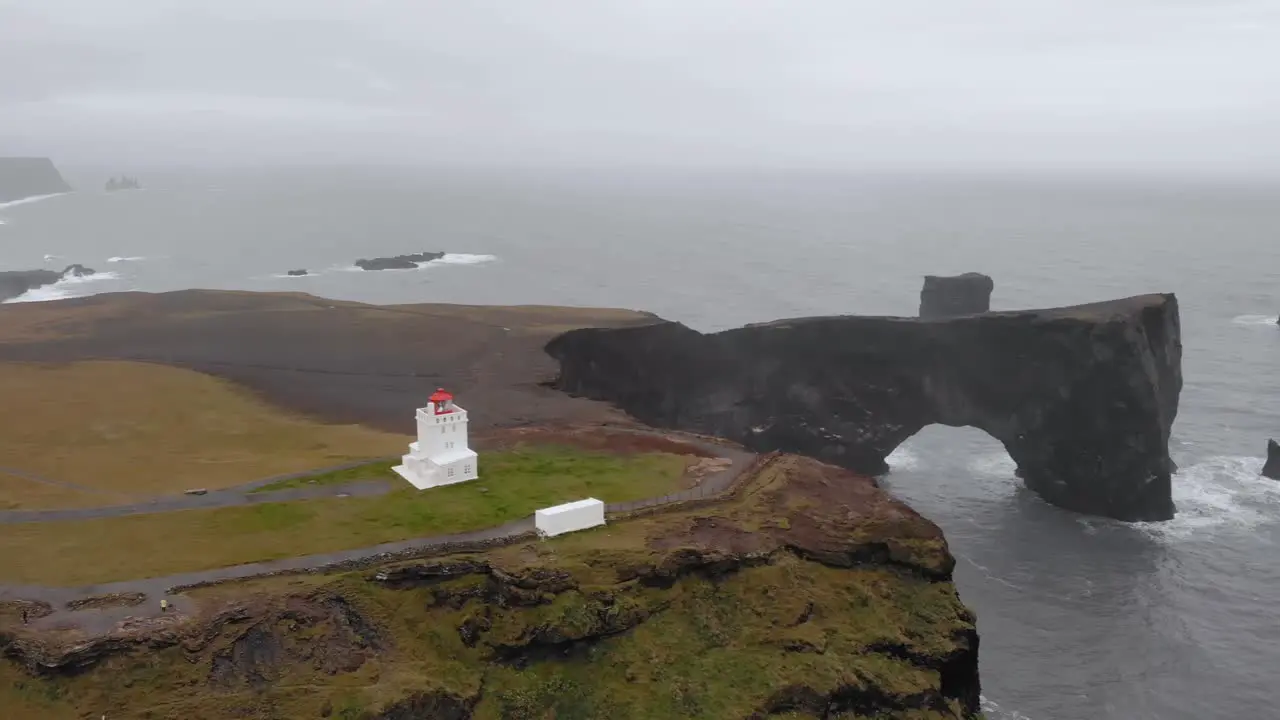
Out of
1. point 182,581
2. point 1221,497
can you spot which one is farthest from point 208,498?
point 1221,497

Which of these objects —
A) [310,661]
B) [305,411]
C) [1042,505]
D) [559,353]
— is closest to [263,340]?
[305,411]

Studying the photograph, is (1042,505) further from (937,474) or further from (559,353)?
(559,353)

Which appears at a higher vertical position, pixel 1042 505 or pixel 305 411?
pixel 305 411

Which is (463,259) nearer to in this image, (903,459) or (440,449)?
(903,459)

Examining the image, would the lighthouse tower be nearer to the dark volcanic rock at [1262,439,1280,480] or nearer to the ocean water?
the ocean water

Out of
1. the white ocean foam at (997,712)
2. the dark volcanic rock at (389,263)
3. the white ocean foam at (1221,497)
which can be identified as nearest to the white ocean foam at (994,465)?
the white ocean foam at (1221,497)

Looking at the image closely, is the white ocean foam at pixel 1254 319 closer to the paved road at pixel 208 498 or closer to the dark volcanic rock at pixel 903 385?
the dark volcanic rock at pixel 903 385
